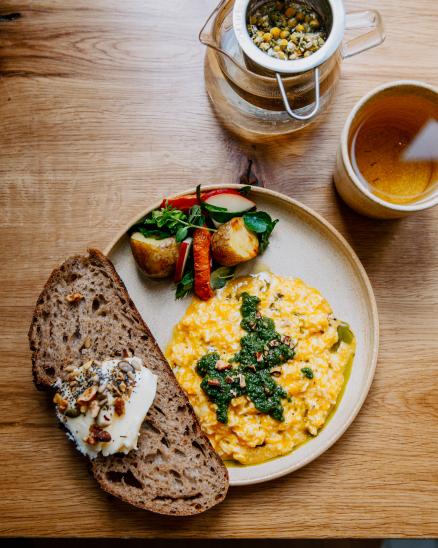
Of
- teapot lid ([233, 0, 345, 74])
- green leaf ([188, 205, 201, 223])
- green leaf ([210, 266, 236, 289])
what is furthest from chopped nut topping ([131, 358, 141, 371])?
teapot lid ([233, 0, 345, 74])

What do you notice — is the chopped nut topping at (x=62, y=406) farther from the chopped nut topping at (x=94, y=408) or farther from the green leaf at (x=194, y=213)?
the green leaf at (x=194, y=213)

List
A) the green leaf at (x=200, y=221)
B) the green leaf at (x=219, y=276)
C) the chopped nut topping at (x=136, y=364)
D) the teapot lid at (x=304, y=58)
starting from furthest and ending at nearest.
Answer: the green leaf at (x=219, y=276) < the green leaf at (x=200, y=221) < the chopped nut topping at (x=136, y=364) < the teapot lid at (x=304, y=58)

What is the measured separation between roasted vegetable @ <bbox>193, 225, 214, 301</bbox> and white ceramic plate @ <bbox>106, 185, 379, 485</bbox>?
6.5 inches

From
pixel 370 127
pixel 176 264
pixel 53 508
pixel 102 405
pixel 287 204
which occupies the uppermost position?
pixel 370 127

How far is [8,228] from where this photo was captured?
213 cm

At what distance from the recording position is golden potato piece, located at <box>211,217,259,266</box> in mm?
1868

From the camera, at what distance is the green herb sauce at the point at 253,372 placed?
6.05 feet

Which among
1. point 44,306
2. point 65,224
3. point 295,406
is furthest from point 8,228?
point 295,406

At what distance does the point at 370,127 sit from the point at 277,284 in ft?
2.81

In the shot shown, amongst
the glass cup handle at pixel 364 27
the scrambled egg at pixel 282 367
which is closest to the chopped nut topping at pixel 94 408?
the scrambled egg at pixel 282 367

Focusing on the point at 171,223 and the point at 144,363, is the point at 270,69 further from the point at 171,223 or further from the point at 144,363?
the point at 144,363

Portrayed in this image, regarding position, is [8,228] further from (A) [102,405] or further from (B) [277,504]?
(B) [277,504]

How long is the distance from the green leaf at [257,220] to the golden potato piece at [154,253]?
34 cm

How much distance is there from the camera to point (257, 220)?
194cm
